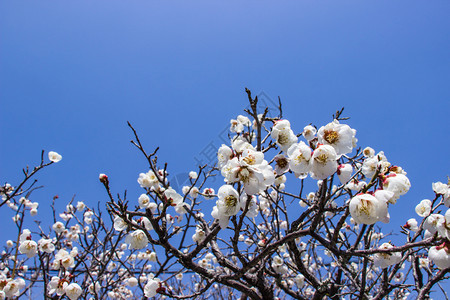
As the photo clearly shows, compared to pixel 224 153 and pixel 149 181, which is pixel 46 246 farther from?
pixel 224 153

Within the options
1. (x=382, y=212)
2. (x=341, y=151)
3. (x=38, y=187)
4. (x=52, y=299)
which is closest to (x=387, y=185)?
(x=382, y=212)

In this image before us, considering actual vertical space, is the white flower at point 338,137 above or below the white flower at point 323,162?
above

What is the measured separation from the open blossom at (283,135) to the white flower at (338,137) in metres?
0.22

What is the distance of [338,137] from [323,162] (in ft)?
0.77

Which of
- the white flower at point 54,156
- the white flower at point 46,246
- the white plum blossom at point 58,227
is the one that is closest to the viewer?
the white flower at point 46,246

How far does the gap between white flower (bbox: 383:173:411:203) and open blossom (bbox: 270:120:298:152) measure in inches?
22.8

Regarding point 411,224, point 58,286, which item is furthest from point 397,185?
point 58,286

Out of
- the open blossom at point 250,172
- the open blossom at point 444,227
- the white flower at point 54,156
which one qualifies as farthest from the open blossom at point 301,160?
the white flower at point 54,156

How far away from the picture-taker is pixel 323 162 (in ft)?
4.41

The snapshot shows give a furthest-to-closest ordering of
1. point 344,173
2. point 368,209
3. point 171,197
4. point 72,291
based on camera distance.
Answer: point 72,291 → point 171,197 → point 344,173 → point 368,209

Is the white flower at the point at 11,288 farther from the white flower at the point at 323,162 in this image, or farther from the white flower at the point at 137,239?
the white flower at the point at 323,162

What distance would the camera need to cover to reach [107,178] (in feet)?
5.84

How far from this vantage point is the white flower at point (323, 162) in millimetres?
1313

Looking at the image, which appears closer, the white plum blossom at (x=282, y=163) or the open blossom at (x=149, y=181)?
the white plum blossom at (x=282, y=163)
